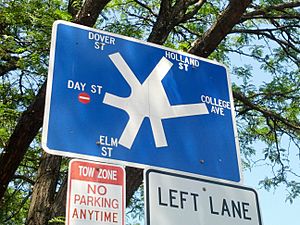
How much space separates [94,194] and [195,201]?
366 mm

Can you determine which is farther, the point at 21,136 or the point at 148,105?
the point at 21,136

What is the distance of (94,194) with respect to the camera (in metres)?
1.50

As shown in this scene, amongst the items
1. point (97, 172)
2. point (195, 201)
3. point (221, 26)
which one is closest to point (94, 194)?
→ point (97, 172)

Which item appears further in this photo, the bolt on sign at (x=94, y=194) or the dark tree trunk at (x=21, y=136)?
the dark tree trunk at (x=21, y=136)

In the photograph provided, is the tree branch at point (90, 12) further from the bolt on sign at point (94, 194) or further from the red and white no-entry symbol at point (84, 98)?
the bolt on sign at point (94, 194)

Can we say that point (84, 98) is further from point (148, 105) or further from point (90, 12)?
point (90, 12)

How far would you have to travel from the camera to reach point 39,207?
15.8ft

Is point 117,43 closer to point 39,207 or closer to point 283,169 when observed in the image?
point 39,207

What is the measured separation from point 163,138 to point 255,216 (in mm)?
448

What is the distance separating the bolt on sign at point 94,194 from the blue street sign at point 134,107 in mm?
81

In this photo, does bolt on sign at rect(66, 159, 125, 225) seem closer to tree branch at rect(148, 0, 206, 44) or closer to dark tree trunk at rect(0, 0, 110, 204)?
dark tree trunk at rect(0, 0, 110, 204)

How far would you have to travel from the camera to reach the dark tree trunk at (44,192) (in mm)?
4711

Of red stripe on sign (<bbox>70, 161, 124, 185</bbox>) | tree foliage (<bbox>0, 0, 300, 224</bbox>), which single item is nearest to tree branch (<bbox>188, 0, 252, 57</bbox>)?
tree foliage (<bbox>0, 0, 300, 224</bbox>)

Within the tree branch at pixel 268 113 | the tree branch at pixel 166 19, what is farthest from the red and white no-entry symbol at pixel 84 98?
the tree branch at pixel 268 113
